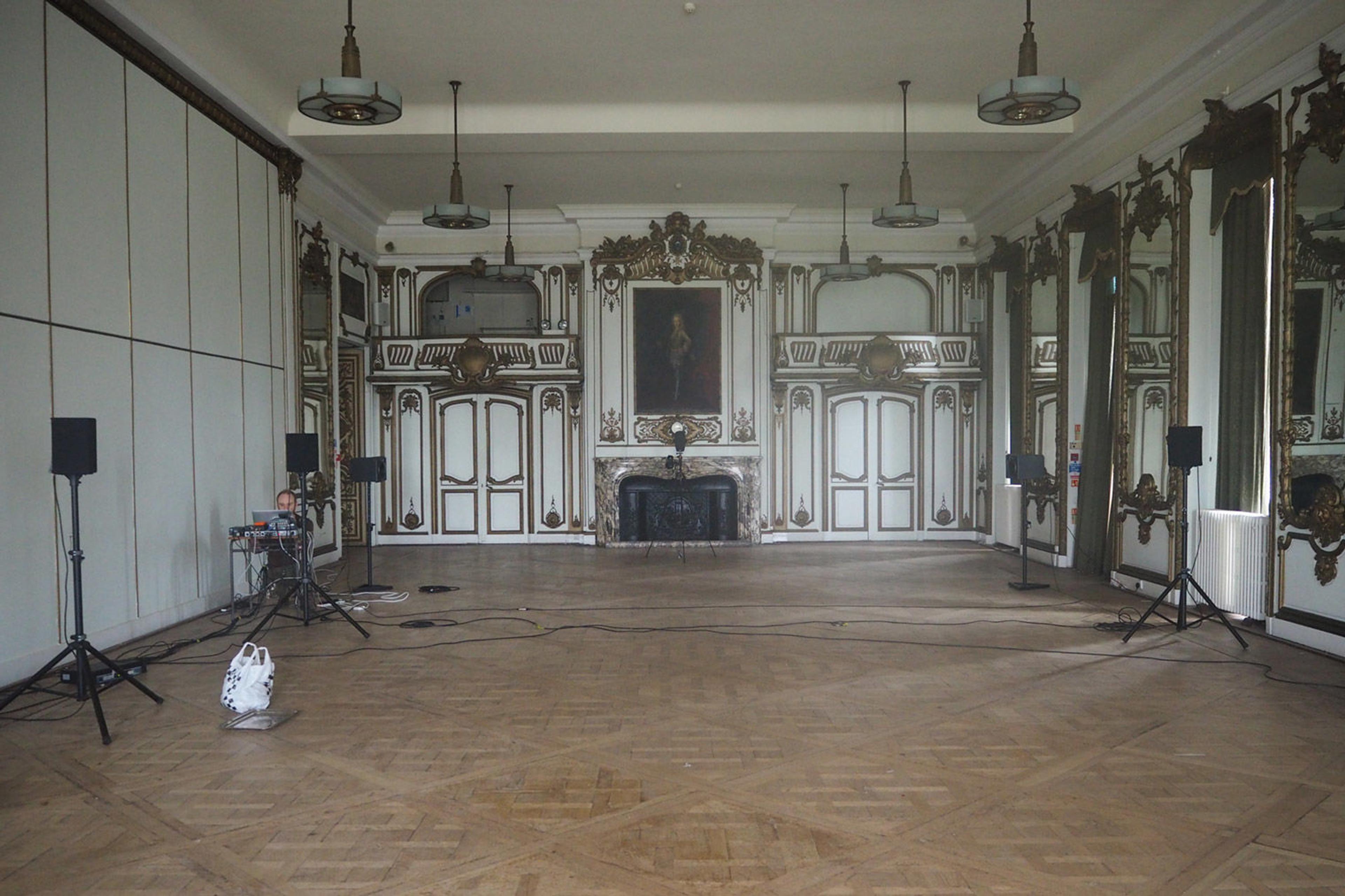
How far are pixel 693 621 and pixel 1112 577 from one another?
4.14 metres

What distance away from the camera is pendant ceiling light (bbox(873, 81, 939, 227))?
8219 mm

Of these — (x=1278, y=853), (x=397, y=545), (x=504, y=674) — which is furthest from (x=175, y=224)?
(x=1278, y=853)

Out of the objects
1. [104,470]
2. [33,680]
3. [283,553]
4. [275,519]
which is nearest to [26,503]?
[104,470]

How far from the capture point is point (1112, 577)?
827 centimetres

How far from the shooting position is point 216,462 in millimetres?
7484

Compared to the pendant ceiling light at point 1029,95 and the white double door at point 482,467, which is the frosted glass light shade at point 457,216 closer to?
the white double door at point 482,467

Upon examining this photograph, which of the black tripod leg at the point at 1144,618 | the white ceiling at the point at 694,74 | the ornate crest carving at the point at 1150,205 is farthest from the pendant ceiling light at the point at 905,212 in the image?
the black tripod leg at the point at 1144,618

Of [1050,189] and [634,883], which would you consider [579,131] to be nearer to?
[1050,189]

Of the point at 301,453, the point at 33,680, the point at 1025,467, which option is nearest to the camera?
the point at 33,680

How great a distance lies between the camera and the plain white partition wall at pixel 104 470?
5621mm

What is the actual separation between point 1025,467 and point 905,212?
2603mm

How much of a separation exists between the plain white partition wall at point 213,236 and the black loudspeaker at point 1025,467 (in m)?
7.08

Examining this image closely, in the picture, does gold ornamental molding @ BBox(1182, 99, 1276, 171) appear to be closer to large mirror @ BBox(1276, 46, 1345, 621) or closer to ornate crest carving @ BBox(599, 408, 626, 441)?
large mirror @ BBox(1276, 46, 1345, 621)

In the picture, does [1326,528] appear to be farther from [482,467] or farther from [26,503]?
[482,467]
